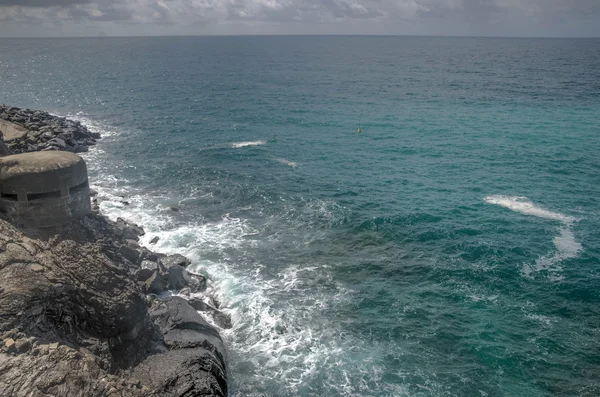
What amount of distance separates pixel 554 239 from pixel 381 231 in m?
19.3

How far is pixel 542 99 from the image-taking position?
122750 millimetres

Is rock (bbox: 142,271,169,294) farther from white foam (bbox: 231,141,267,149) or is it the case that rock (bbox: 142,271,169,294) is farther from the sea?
white foam (bbox: 231,141,267,149)

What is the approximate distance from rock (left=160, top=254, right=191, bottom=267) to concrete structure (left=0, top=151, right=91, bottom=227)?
1120 centimetres

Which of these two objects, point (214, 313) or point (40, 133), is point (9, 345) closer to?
point (214, 313)

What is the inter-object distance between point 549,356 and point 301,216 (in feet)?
101

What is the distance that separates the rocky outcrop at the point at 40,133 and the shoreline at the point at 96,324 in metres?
36.3

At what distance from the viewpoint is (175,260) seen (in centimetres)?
4497

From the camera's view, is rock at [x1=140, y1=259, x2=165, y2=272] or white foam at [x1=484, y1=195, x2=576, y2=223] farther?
white foam at [x1=484, y1=195, x2=576, y2=223]

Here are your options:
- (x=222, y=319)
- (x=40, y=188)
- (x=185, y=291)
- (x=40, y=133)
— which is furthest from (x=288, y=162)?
(x=40, y=188)

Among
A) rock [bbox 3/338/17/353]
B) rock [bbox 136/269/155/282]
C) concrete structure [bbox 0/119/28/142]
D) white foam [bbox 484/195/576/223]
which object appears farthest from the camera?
concrete structure [bbox 0/119/28/142]

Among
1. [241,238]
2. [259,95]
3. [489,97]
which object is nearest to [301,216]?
[241,238]

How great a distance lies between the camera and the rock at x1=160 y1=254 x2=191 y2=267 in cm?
4438

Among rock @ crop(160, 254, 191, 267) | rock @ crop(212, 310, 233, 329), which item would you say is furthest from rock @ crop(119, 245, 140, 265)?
rock @ crop(212, 310, 233, 329)

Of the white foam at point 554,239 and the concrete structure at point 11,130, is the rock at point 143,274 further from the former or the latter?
the concrete structure at point 11,130
